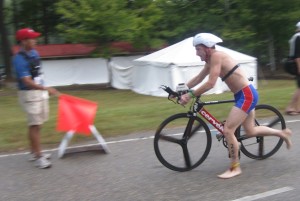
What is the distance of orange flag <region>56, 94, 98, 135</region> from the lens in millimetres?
6742

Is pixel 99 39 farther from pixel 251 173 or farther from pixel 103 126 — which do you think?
pixel 251 173

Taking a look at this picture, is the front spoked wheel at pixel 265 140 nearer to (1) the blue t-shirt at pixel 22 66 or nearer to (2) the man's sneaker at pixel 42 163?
(2) the man's sneaker at pixel 42 163

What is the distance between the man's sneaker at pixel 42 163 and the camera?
6.20 m

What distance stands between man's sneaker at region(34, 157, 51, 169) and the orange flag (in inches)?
23.6

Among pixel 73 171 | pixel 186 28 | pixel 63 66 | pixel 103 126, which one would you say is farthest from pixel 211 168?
pixel 63 66

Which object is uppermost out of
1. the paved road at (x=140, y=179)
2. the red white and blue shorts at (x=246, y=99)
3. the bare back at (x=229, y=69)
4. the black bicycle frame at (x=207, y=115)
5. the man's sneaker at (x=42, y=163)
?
the bare back at (x=229, y=69)

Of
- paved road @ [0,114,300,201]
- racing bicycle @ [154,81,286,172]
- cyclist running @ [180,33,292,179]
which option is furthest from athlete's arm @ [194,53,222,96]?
paved road @ [0,114,300,201]

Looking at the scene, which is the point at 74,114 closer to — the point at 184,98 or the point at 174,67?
the point at 184,98

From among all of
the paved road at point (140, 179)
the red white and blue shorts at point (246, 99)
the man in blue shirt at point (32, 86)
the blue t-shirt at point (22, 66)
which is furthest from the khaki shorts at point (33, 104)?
the red white and blue shorts at point (246, 99)

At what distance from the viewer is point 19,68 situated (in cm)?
610

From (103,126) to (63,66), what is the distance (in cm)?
2656

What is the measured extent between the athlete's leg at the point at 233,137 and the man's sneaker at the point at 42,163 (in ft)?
7.86

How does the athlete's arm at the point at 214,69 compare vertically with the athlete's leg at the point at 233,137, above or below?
above

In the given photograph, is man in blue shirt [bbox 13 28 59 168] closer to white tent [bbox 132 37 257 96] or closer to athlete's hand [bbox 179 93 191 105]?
athlete's hand [bbox 179 93 191 105]
